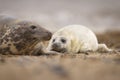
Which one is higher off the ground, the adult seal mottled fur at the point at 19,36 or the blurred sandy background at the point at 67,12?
the blurred sandy background at the point at 67,12

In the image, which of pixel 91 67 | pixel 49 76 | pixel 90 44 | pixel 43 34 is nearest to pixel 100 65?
pixel 91 67

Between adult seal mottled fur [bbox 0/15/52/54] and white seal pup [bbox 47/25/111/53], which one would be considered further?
white seal pup [bbox 47/25/111/53]

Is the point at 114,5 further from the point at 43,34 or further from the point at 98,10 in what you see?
the point at 43,34

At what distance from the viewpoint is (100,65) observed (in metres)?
5.10

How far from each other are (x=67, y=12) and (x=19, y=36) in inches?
625

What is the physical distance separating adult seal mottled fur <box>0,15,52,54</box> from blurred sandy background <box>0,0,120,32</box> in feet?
35.9

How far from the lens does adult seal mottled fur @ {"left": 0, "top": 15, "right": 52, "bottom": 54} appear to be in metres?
8.00

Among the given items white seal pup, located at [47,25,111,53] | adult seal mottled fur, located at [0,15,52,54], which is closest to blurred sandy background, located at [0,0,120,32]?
white seal pup, located at [47,25,111,53]

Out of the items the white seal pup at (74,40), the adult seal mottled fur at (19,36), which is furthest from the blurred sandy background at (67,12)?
the adult seal mottled fur at (19,36)

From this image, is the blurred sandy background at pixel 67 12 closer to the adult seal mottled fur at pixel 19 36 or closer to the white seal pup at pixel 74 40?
the white seal pup at pixel 74 40

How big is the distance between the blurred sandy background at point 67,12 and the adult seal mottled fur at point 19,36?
1096cm

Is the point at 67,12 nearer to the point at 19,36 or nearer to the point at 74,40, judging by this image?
the point at 74,40

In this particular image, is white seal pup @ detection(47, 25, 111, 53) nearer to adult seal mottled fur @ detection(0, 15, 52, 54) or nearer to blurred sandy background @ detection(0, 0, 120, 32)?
adult seal mottled fur @ detection(0, 15, 52, 54)

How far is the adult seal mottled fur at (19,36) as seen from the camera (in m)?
8.00
